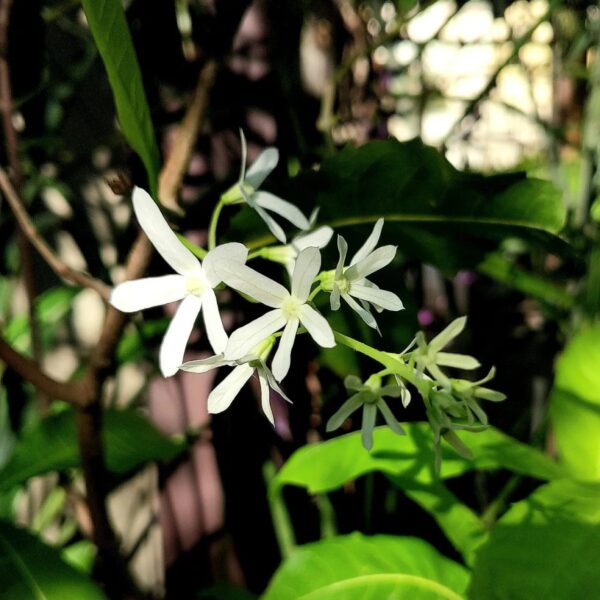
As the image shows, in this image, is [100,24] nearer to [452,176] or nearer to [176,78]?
[452,176]

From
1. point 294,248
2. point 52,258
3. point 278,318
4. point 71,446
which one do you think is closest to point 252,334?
point 278,318

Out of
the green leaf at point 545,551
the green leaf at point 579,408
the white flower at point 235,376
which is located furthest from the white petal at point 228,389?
the green leaf at point 579,408

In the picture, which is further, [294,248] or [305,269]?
[294,248]

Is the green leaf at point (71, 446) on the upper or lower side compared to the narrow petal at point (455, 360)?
lower

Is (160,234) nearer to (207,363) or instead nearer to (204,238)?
(207,363)

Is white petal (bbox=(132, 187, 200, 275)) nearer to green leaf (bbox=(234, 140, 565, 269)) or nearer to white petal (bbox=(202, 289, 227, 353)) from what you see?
white petal (bbox=(202, 289, 227, 353))

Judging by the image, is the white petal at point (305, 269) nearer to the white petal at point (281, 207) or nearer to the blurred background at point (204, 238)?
the white petal at point (281, 207)
